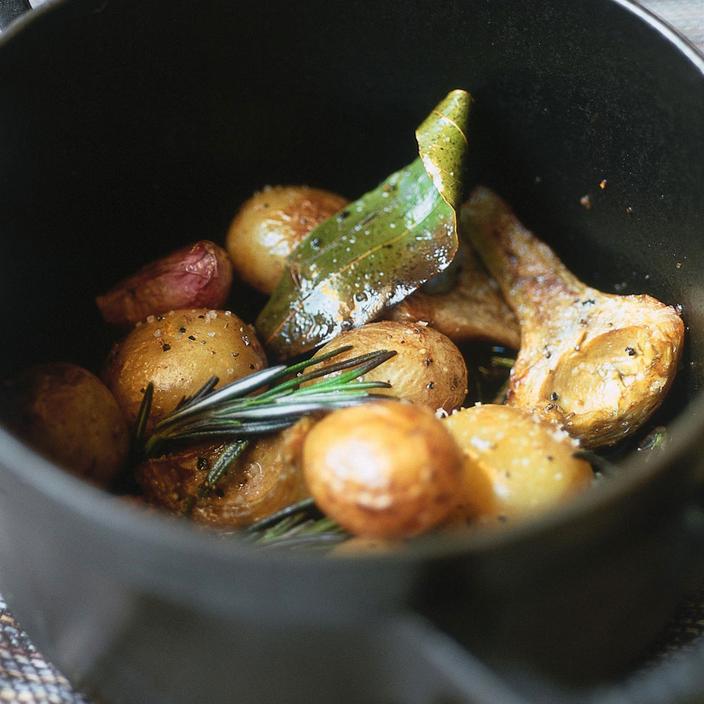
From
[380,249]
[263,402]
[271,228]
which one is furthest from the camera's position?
[271,228]

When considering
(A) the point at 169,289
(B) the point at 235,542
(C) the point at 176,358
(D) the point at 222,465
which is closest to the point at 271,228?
(A) the point at 169,289

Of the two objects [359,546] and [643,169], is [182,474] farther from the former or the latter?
[643,169]

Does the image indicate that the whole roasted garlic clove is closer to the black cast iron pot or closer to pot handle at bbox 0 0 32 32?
the black cast iron pot

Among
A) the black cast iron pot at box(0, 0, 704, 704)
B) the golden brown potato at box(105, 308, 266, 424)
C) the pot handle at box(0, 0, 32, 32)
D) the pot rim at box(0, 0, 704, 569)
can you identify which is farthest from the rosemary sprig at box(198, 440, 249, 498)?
the pot handle at box(0, 0, 32, 32)

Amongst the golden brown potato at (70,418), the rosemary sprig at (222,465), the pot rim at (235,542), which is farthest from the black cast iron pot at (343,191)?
the rosemary sprig at (222,465)

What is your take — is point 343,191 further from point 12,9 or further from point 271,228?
point 12,9

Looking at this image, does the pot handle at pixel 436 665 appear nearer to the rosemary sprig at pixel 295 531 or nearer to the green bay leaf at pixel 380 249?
the rosemary sprig at pixel 295 531
